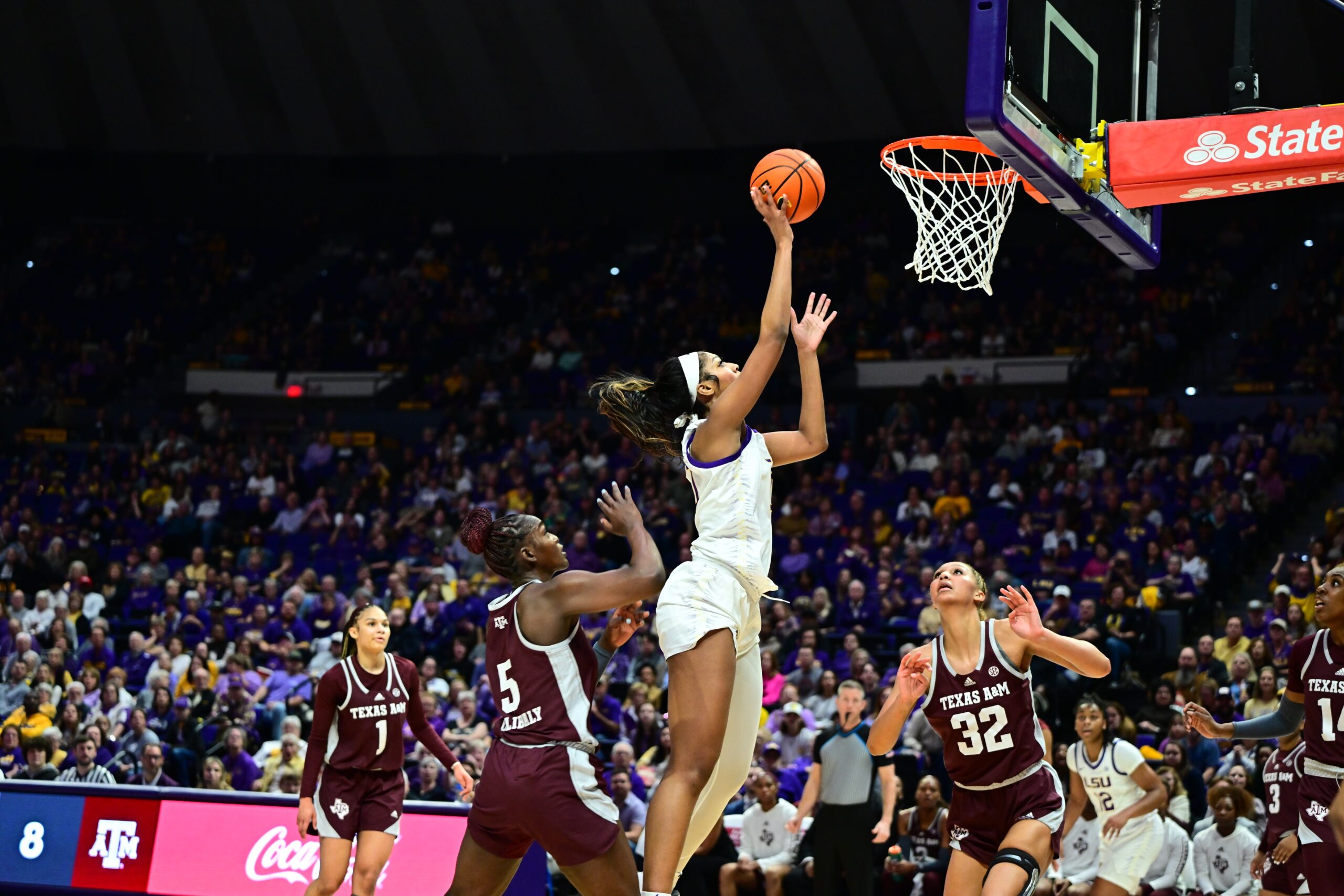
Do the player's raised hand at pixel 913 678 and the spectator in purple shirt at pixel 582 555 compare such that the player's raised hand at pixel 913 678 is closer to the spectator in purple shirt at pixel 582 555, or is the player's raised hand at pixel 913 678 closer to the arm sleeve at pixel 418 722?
the arm sleeve at pixel 418 722

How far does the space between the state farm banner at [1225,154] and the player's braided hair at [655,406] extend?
2.57m

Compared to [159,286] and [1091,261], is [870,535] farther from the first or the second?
[159,286]

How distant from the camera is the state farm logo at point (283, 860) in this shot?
10.2m

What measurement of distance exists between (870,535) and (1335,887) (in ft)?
34.9

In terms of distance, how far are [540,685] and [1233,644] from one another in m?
8.86

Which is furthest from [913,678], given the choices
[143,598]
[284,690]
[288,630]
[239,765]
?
[143,598]

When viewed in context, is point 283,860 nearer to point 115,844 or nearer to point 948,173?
point 115,844

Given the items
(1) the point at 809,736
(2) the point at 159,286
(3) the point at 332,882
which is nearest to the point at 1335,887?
(3) the point at 332,882

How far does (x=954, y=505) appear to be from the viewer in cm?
1705

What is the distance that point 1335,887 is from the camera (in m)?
6.38

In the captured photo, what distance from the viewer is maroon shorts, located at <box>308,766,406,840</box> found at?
8.06 metres

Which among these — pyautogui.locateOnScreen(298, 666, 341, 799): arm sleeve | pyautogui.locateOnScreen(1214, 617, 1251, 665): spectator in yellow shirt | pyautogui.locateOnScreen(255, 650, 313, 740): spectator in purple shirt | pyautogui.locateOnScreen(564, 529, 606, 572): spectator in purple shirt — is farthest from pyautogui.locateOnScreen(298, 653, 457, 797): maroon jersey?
pyautogui.locateOnScreen(564, 529, 606, 572): spectator in purple shirt

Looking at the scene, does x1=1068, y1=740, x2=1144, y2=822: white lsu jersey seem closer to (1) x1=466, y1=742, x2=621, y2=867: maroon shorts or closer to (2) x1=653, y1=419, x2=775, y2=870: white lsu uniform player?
(2) x1=653, y1=419, x2=775, y2=870: white lsu uniform player

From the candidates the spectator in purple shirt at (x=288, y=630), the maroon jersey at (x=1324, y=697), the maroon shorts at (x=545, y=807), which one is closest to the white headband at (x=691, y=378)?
the maroon shorts at (x=545, y=807)
